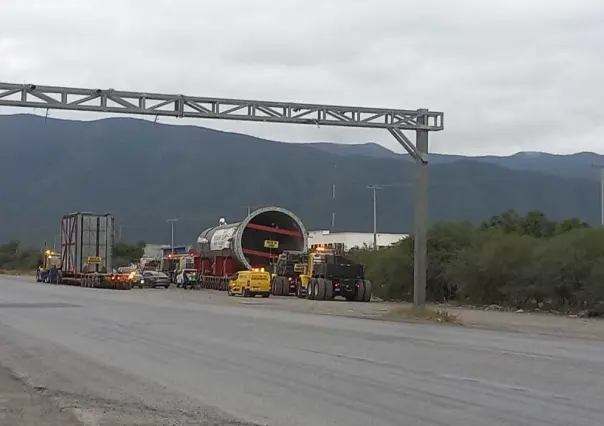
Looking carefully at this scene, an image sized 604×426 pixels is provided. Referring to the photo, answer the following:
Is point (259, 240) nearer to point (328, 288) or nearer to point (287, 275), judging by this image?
point (287, 275)

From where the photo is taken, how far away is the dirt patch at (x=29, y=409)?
11.4 meters

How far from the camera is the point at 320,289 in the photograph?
174ft

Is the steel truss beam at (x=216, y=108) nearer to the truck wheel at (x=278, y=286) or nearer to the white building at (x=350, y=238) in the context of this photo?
the truck wheel at (x=278, y=286)

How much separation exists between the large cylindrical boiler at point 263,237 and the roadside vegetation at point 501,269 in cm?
529

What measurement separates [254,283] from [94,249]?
1713 cm

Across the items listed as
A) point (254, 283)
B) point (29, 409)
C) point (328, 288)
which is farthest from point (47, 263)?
point (29, 409)

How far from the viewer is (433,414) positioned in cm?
1194

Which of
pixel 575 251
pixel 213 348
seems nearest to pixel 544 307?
pixel 575 251

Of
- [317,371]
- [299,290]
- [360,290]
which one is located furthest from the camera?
[299,290]

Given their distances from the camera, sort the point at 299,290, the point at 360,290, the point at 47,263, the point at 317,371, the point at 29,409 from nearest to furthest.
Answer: the point at 29,409 < the point at 317,371 < the point at 360,290 < the point at 299,290 < the point at 47,263

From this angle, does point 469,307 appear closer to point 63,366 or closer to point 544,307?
point 544,307

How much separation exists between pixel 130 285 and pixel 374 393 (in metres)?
58.5

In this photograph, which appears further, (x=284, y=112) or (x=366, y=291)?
(x=366, y=291)

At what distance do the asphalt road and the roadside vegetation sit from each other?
46.3 feet
